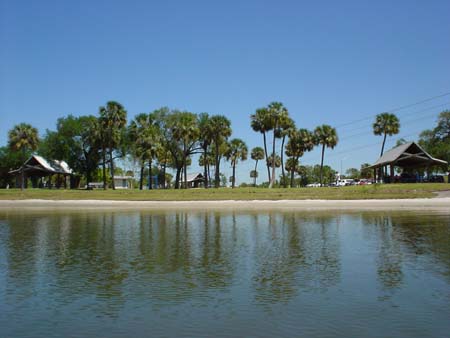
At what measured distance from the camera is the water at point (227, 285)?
9.14 metres

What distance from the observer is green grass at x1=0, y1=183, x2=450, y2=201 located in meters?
50.5

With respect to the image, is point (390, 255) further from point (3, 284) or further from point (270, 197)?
point (270, 197)

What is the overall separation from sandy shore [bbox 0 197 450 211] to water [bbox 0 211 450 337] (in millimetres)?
20672

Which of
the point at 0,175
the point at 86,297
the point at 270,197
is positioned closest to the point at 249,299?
the point at 86,297

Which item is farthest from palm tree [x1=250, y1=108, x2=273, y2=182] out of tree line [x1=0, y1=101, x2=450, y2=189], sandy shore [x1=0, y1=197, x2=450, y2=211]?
sandy shore [x1=0, y1=197, x2=450, y2=211]

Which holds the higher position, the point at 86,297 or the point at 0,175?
the point at 0,175

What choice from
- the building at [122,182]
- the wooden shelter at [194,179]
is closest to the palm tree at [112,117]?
the wooden shelter at [194,179]

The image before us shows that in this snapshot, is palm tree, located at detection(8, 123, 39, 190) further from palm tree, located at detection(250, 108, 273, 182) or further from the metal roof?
the metal roof

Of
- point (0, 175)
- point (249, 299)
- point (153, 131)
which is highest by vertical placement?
point (153, 131)

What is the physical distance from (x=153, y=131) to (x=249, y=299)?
63.6 meters

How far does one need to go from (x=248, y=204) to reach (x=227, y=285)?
1384 inches

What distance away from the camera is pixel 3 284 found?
12977 mm

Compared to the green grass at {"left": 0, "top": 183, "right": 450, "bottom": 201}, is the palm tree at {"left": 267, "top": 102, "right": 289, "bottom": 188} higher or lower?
higher

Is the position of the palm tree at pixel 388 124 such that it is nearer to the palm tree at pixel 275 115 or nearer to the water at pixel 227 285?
the palm tree at pixel 275 115
